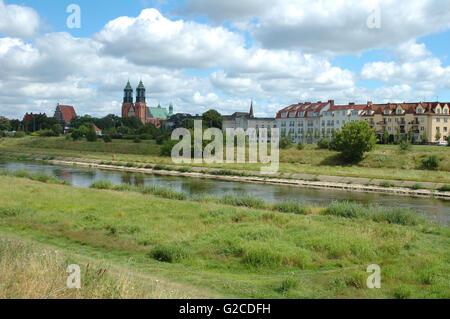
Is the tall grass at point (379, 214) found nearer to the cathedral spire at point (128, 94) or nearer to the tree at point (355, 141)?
the tree at point (355, 141)

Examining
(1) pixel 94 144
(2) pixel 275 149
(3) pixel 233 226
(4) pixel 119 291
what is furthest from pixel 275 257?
(1) pixel 94 144

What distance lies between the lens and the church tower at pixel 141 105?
16550 centimetres

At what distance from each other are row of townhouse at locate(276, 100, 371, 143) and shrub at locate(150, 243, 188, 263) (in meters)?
71.7

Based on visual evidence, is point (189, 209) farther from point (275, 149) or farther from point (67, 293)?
point (275, 149)

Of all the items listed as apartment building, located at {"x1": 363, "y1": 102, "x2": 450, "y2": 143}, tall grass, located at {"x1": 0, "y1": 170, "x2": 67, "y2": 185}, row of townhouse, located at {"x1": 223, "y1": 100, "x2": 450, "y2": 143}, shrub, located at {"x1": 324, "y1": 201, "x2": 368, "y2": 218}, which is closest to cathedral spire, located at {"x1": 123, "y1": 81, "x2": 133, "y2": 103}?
row of townhouse, located at {"x1": 223, "y1": 100, "x2": 450, "y2": 143}

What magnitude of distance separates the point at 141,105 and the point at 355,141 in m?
124

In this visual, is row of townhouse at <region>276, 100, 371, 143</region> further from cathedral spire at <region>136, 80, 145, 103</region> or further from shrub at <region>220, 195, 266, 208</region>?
cathedral spire at <region>136, 80, 145, 103</region>

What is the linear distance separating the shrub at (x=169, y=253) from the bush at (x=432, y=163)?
43.1m

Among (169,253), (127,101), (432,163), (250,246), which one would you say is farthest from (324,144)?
(127,101)

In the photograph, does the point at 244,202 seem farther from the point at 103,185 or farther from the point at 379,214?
the point at 103,185

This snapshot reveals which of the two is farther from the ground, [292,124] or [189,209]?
[292,124]
